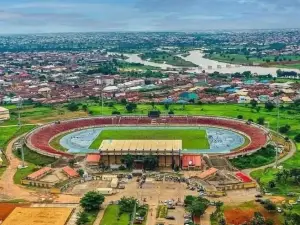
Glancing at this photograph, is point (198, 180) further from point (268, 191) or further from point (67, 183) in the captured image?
point (67, 183)

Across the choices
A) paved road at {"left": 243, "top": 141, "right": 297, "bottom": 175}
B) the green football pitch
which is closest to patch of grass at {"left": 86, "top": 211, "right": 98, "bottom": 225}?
paved road at {"left": 243, "top": 141, "right": 297, "bottom": 175}

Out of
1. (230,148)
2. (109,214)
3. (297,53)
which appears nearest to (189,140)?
(230,148)

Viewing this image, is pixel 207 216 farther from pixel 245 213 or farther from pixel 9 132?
pixel 9 132

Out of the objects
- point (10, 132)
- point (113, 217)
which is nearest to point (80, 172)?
point (113, 217)

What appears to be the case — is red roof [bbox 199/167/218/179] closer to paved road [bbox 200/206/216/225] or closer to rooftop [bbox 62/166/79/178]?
paved road [bbox 200/206/216/225]

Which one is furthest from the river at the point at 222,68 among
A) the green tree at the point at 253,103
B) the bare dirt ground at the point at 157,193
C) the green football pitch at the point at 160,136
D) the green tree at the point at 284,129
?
the bare dirt ground at the point at 157,193

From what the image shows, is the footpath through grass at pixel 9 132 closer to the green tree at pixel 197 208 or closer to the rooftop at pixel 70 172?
the rooftop at pixel 70 172
